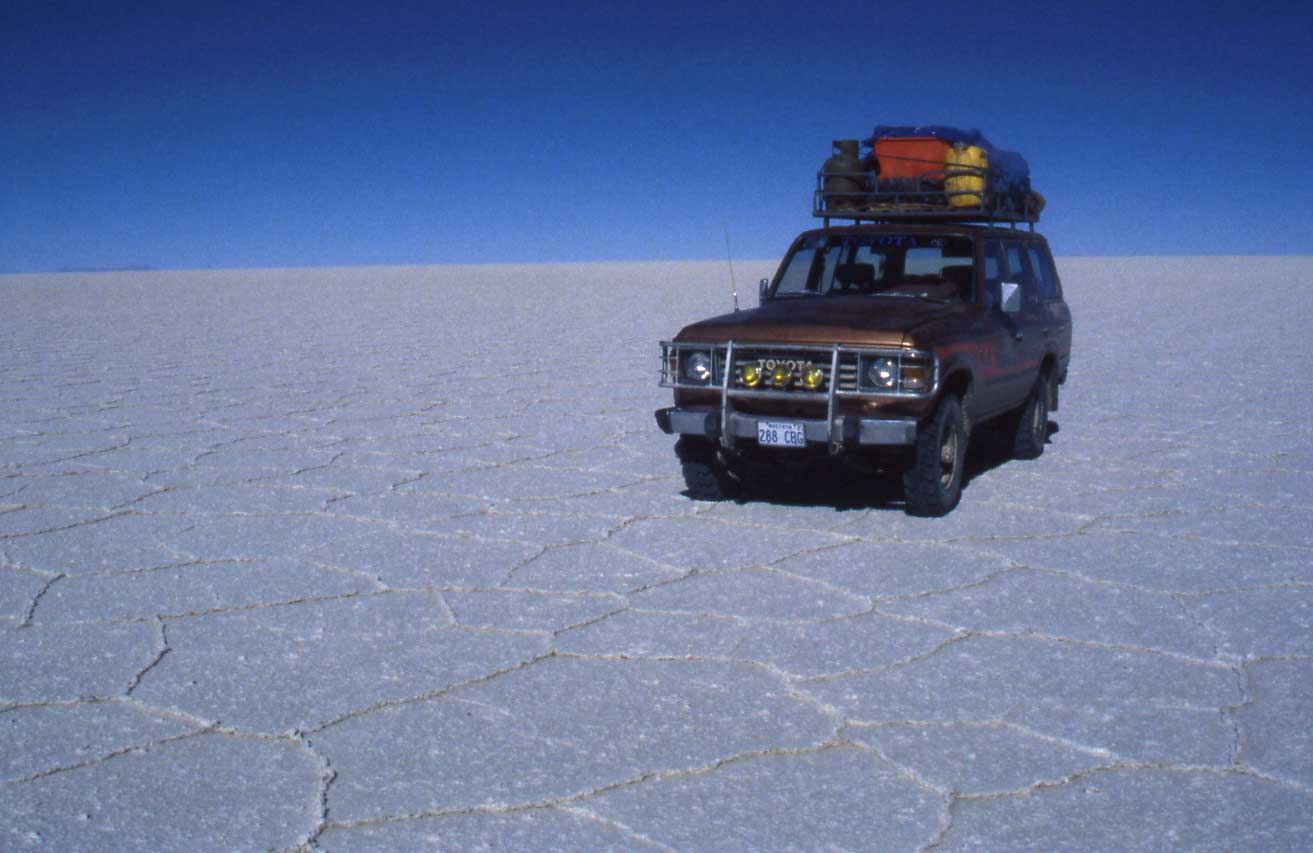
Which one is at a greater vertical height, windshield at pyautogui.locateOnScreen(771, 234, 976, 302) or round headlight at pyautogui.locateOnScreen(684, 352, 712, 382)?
windshield at pyautogui.locateOnScreen(771, 234, 976, 302)

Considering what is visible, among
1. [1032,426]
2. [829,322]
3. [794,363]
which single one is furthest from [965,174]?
[794,363]

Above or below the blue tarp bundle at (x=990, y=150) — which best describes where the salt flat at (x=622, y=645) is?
below

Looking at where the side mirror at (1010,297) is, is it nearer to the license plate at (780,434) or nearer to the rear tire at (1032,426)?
the rear tire at (1032,426)

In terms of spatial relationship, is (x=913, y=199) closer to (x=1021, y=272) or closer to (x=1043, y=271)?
(x=1021, y=272)

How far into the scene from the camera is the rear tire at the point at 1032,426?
777 centimetres

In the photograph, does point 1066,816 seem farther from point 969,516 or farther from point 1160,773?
point 969,516

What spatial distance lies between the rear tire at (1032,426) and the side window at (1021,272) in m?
0.57

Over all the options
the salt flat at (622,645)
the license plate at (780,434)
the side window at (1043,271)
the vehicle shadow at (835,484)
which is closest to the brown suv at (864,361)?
the license plate at (780,434)

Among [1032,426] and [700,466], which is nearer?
[700,466]

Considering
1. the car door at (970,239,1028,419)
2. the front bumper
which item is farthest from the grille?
the car door at (970,239,1028,419)

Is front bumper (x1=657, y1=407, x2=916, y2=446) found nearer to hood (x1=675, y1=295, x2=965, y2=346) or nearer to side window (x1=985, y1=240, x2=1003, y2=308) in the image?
hood (x1=675, y1=295, x2=965, y2=346)

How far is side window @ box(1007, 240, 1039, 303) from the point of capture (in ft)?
24.6

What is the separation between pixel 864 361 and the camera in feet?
19.4

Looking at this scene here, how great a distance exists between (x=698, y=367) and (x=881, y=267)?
5.25 ft
